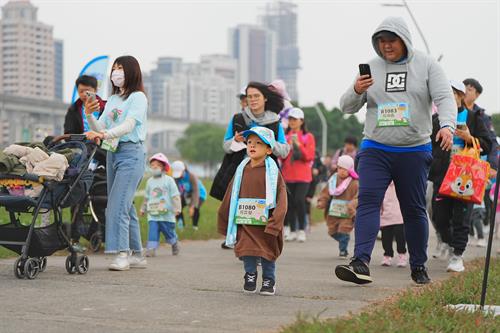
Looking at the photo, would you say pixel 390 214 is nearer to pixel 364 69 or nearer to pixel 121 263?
pixel 121 263

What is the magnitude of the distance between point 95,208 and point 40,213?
9.05 feet

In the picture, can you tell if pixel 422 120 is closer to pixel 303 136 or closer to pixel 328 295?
pixel 328 295

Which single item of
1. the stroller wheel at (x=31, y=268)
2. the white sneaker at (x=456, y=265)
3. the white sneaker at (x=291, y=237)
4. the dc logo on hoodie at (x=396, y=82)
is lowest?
the white sneaker at (x=291, y=237)

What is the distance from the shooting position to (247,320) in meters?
5.84

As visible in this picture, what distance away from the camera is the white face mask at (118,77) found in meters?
8.80

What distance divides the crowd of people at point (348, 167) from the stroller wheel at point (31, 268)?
0.94m

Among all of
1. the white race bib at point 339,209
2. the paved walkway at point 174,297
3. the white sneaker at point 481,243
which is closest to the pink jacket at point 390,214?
the white race bib at point 339,209

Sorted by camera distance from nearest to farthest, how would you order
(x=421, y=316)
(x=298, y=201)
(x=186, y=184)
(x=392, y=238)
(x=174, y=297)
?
(x=421, y=316), (x=174, y=297), (x=392, y=238), (x=298, y=201), (x=186, y=184)

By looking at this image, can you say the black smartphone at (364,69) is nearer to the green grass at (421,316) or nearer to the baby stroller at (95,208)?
the green grass at (421,316)

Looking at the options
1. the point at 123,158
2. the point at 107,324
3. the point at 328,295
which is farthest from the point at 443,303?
the point at 123,158

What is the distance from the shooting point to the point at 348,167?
11555 millimetres

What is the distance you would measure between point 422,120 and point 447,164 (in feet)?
8.22

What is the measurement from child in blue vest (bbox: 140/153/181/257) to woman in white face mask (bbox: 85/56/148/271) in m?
2.57

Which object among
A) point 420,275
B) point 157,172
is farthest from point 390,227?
point 157,172
